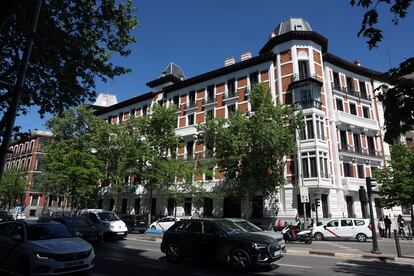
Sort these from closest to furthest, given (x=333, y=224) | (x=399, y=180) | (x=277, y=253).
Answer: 1. (x=277, y=253)
2. (x=333, y=224)
3. (x=399, y=180)

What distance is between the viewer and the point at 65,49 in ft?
37.8

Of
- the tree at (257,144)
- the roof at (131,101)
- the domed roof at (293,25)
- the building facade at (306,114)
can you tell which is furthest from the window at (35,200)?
the domed roof at (293,25)

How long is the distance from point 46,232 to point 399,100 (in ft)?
29.4


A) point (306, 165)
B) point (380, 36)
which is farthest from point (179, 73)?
point (380, 36)

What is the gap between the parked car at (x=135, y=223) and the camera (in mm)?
26812

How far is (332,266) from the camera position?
10.4 meters

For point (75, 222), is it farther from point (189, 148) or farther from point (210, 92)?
point (210, 92)

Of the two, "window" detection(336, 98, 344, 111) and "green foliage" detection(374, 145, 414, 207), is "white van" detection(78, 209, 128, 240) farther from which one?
"window" detection(336, 98, 344, 111)

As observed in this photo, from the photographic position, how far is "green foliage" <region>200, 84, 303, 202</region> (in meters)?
25.2

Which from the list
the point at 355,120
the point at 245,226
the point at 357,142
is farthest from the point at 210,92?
the point at 245,226

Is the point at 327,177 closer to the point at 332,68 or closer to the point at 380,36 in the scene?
the point at 332,68

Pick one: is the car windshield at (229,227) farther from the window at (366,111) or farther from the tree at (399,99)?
the window at (366,111)

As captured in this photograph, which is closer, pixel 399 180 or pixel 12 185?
pixel 399 180

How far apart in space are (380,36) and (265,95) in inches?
908
